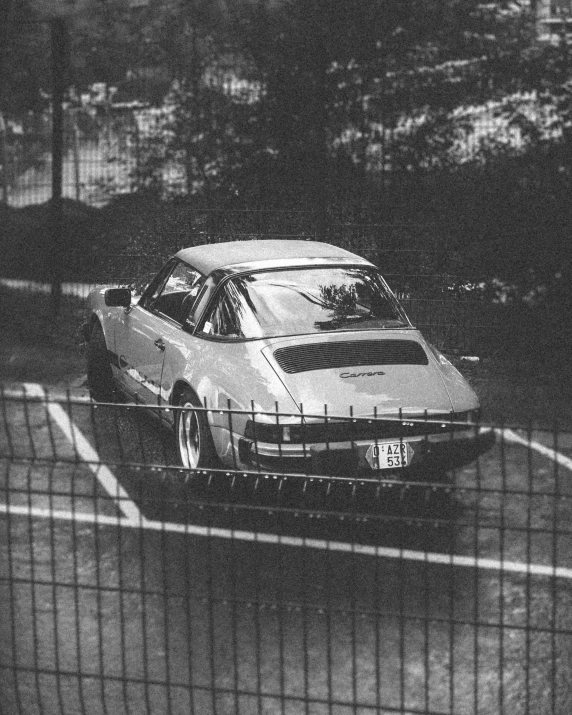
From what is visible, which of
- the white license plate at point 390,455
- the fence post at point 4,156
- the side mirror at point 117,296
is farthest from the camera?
the fence post at point 4,156

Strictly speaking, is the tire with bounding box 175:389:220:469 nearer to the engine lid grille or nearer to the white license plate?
the engine lid grille

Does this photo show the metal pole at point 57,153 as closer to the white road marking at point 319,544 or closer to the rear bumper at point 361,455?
the white road marking at point 319,544

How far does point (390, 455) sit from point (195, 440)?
83cm

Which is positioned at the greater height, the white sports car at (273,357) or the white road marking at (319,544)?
the white sports car at (273,357)

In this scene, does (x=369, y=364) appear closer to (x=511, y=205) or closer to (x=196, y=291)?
(x=196, y=291)

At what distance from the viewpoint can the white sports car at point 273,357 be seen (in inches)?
146

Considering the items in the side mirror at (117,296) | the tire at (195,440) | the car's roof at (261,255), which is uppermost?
the car's roof at (261,255)

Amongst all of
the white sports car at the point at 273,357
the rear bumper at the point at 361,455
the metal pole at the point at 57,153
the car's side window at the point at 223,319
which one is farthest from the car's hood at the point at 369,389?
the metal pole at the point at 57,153

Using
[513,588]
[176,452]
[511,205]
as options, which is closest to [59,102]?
[511,205]

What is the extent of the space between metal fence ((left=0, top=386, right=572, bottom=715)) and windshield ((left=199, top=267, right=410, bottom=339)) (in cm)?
33

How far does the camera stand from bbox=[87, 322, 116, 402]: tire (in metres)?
4.38

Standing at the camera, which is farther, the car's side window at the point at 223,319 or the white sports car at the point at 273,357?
the car's side window at the point at 223,319

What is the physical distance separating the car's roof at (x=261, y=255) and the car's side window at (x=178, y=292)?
4cm

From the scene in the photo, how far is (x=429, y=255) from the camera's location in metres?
4.24
